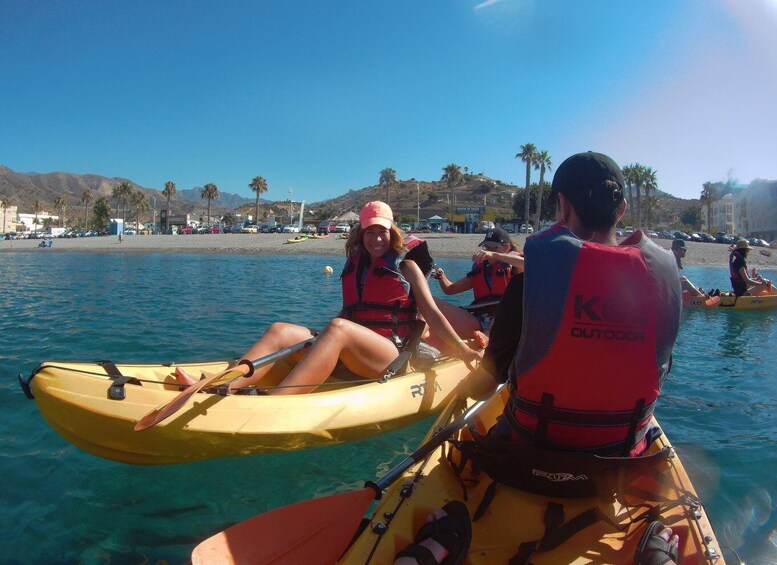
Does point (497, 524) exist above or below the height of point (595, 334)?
below

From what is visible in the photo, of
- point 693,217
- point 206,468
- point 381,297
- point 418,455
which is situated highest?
point 693,217

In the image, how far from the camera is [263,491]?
148 inches

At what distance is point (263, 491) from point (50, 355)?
5.83 metres

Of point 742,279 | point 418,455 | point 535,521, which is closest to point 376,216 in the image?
point 418,455

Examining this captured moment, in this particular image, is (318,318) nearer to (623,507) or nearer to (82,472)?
(82,472)

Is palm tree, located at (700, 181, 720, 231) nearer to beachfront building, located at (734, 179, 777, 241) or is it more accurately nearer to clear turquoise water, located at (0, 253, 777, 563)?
beachfront building, located at (734, 179, 777, 241)

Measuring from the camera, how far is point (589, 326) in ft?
6.23

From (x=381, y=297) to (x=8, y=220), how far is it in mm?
129938

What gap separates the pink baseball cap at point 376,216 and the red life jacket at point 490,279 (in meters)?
2.51

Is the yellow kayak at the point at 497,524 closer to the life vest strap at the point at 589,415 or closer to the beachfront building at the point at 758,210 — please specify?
the life vest strap at the point at 589,415

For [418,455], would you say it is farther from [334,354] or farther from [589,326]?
[334,354]

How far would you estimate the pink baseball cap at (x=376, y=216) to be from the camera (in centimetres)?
427

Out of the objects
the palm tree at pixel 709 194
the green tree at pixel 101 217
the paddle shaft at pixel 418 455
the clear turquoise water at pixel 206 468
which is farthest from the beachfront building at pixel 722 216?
the green tree at pixel 101 217

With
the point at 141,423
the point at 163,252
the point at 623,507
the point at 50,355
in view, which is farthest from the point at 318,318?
the point at 163,252
